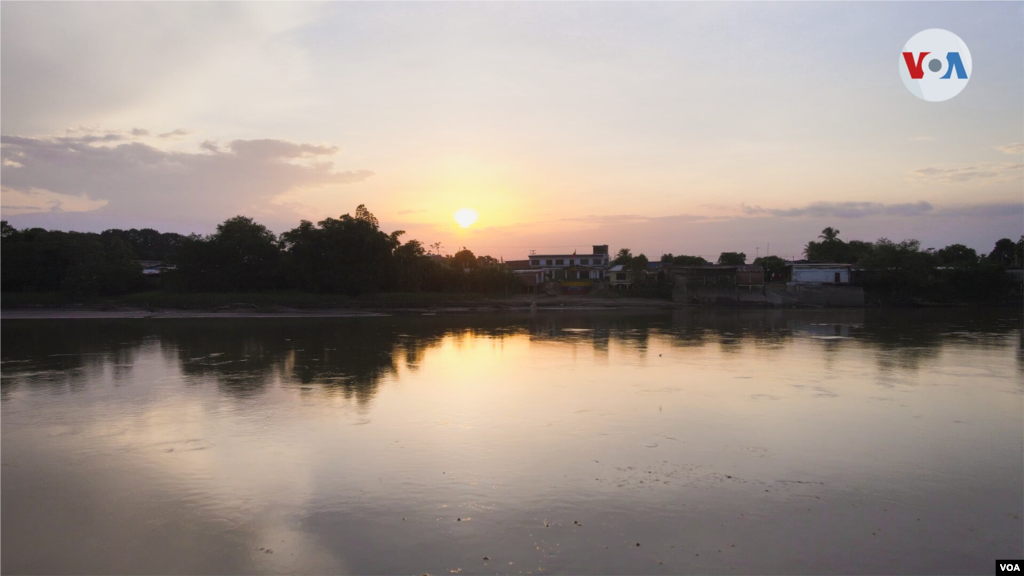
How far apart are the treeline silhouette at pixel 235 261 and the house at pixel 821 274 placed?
120 feet

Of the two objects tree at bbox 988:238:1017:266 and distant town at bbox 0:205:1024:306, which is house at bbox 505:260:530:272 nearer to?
distant town at bbox 0:205:1024:306

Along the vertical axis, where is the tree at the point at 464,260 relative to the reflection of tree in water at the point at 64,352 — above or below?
above

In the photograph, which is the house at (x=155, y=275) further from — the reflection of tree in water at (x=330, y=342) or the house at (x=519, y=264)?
the house at (x=519, y=264)

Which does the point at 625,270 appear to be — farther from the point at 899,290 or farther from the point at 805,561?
the point at 805,561

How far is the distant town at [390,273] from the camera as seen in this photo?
48500mm

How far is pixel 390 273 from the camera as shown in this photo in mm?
55094

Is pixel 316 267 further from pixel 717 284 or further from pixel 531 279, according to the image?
pixel 717 284

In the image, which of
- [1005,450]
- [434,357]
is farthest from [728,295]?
[1005,450]

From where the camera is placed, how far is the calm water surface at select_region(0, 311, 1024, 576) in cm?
594

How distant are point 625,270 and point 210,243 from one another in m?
39.8

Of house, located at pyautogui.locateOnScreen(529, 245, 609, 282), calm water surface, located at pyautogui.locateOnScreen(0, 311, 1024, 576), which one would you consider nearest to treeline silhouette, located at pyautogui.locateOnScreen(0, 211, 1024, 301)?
house, located at pyautogui.locateOnScreen(529, 245, 609, 282)

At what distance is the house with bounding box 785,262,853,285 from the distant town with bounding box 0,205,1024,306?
10 centimetres

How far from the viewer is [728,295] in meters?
57.8

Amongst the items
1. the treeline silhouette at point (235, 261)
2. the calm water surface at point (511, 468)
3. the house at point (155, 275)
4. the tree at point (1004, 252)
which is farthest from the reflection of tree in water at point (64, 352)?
the tree at point (1004, 252)
